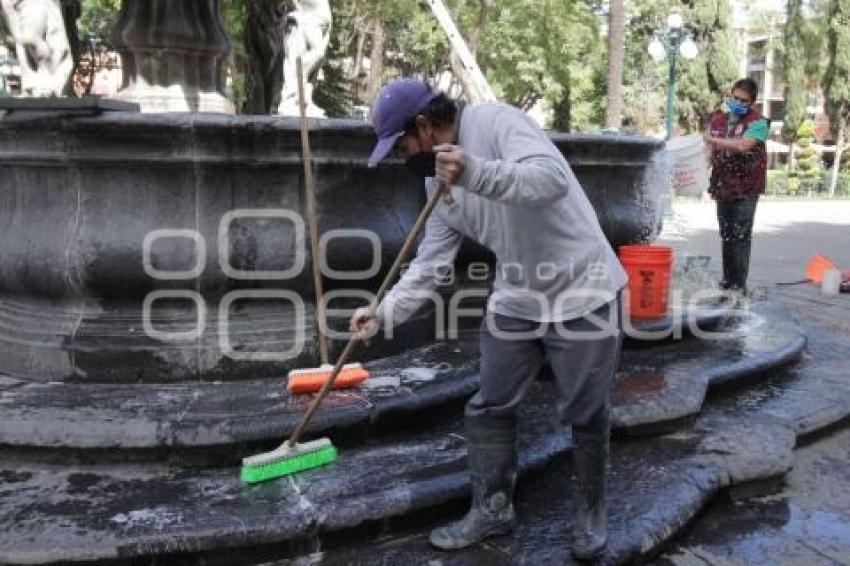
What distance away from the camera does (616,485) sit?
3172 millimetres

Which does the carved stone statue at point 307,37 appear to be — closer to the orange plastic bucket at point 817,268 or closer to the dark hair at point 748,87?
the dark hair at point 748,87

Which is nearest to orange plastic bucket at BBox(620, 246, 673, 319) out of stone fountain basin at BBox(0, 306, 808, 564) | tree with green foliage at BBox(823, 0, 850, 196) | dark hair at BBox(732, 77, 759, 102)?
stone fountain basin at BBox(0, 306, 808, 564)

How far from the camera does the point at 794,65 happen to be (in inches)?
1526

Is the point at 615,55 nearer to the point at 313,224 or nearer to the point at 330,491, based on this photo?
the point at 313,224

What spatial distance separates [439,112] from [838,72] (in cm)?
3793

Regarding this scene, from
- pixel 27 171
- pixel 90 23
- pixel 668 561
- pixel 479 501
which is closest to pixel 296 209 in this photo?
pixel 27 171

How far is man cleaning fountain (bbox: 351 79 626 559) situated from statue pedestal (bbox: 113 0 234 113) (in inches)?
118

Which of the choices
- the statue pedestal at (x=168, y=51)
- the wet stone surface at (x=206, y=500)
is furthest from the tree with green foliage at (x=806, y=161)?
the wet stone surface at (x=206, y=500)

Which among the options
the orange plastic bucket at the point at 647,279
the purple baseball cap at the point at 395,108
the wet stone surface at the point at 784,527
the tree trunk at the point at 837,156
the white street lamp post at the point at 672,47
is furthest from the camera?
the tree trunk at the point at 837,156

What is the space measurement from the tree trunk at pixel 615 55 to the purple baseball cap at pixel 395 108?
17.5 m

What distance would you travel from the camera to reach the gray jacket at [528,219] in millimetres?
2217

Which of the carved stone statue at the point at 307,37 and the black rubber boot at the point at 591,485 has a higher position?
the carved stone statue at the point at 307,37

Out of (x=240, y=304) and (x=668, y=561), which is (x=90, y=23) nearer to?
(x=240, y=304)

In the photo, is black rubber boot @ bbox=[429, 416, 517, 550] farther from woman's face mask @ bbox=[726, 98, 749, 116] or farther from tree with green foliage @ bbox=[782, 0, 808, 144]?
tree with green foliage @ bbox=[782, 0, 808, 144]
